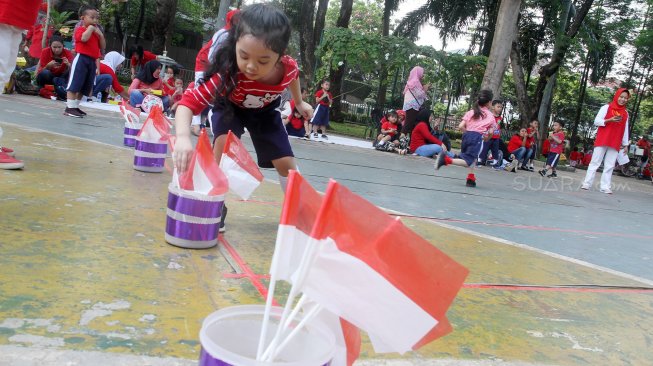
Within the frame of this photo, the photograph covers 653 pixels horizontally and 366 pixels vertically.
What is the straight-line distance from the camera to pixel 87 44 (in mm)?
7699

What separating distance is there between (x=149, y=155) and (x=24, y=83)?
7843 millimetres

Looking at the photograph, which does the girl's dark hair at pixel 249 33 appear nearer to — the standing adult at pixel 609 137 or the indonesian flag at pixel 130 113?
the indonesian flag at pixel 130 113

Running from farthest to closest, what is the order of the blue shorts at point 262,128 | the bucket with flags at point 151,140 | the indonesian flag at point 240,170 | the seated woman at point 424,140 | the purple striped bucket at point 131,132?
the seated woman at point 424,140
the purple striped bucket at point 131,132
the bucket with flags at point 151,140
the blue shorts at point 262,128
the indonesian flag at point 240,170

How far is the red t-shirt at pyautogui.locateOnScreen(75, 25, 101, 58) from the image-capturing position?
7668 mm

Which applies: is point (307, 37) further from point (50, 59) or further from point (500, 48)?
point (50, 59)

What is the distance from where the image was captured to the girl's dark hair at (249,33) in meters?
2.09

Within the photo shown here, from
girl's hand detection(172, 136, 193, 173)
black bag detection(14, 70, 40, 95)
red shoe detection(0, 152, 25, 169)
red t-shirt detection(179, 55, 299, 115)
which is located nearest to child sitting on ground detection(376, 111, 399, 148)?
black bag detection(14, 70, 40, 95)

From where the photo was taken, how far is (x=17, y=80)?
401 inches

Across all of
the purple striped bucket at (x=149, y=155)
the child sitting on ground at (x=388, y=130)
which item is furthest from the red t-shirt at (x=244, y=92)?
the child sitting on ground at (x=388, y=130)

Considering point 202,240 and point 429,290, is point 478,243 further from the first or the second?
point 429,290

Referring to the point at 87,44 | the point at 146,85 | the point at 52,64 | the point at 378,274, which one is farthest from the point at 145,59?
the point at 378,274

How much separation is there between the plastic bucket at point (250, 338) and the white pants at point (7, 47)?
2.94m

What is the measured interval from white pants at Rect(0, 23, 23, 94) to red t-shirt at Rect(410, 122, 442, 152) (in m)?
6.86

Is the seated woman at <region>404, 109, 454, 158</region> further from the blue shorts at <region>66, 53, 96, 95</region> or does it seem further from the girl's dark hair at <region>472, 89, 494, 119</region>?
the blue shorts at <region>66, 53, 96, 95</region>
